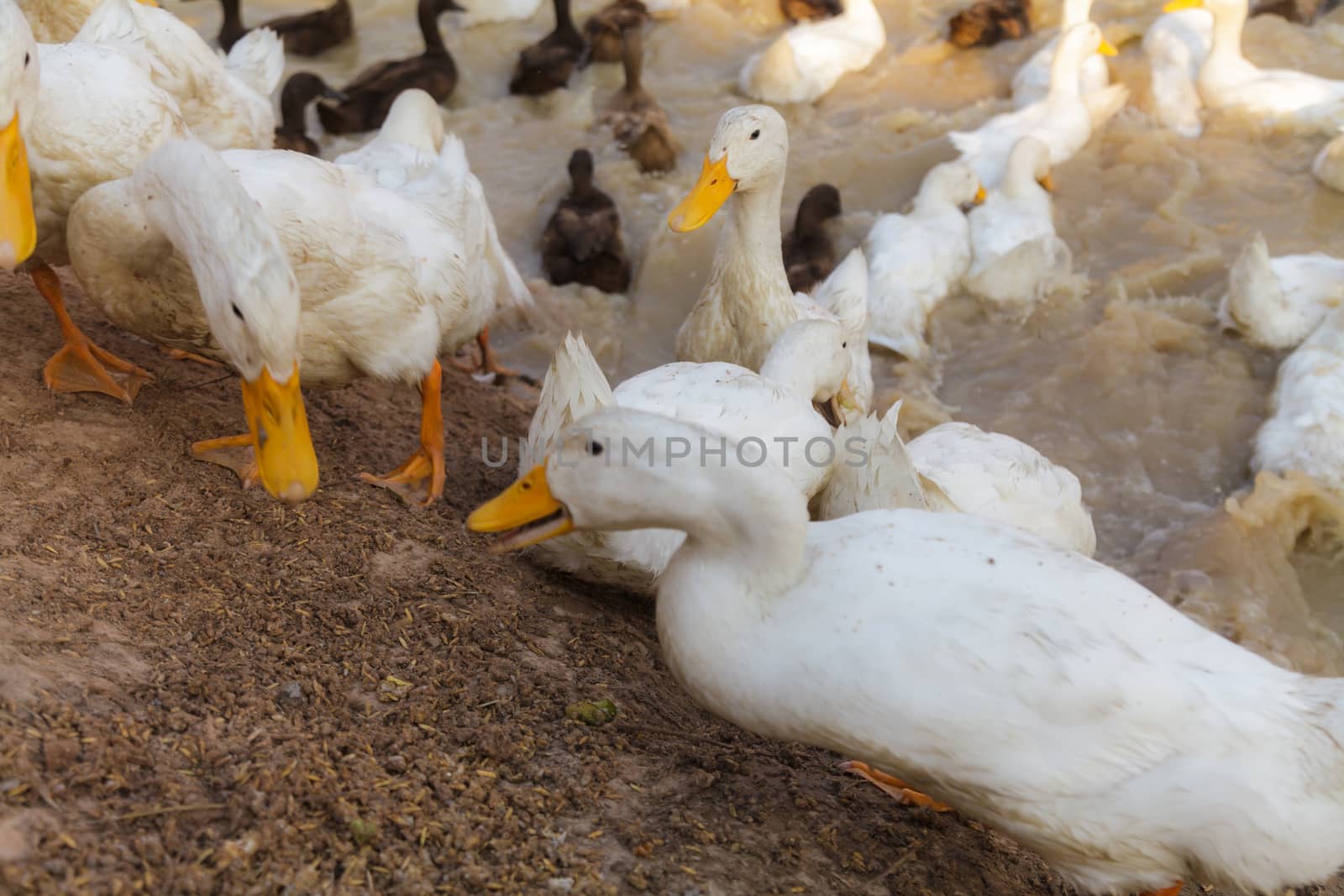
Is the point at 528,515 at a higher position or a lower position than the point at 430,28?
higher

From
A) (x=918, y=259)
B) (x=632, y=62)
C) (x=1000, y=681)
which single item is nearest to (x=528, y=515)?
(x=1000, y=681)

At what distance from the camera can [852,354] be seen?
544cm

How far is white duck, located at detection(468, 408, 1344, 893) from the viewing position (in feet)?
7.84

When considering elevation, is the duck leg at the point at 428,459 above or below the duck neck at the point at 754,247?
below

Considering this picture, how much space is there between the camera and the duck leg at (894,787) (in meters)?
3.03

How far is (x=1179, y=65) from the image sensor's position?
27.5ft

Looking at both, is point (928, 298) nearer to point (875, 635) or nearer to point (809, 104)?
point (809, 104)

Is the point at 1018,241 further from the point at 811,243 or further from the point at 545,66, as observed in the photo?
the point at 545,66

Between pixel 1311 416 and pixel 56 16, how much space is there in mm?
6264

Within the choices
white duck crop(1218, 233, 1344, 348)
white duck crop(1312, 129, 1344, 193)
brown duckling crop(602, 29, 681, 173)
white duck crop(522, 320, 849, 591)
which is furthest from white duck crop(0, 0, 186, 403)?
white duck crop(1312, 129, 1344, 193)

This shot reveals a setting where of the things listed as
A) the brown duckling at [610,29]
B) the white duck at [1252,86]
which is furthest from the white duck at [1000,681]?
the brown duckling at [610,29]

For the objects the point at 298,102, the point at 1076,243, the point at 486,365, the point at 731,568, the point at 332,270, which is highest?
the point at 332,270

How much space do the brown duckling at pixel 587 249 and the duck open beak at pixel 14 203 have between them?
3.79m

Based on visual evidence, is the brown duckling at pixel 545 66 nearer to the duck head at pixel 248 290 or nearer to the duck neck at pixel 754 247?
the duck neck at pixel 754 247
